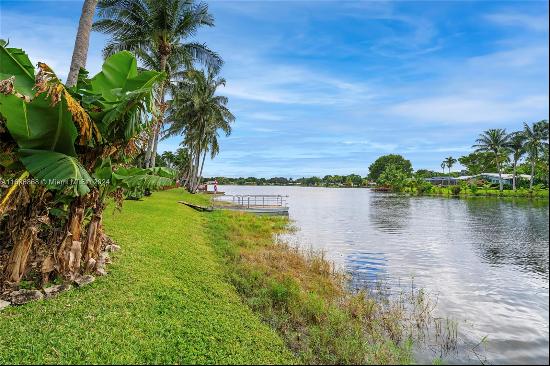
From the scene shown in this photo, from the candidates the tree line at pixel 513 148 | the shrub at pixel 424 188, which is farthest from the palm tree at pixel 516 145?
the shrub at pixel 424 188

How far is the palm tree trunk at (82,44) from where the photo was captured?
8.41m

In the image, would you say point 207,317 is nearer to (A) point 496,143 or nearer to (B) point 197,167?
(B) point 197,167

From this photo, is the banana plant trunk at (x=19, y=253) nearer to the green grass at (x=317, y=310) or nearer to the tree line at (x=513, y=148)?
the green grass at (x=317, y=310)

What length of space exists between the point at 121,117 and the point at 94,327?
3.71 m

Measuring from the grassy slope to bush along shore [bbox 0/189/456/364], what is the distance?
1 cm

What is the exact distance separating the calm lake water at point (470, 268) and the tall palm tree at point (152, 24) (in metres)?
14.4

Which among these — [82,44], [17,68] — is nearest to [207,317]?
[17,68]

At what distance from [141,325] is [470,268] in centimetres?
1171

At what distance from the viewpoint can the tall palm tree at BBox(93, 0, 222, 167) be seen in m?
22.4

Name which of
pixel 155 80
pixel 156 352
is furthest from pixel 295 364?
pixel 155 80

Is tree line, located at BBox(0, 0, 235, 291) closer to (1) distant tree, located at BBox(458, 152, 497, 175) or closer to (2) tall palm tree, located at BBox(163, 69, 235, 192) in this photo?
(2) tall palm tree, located at BBox(163, 69, 235, 192)

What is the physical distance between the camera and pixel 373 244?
1778 centimetres

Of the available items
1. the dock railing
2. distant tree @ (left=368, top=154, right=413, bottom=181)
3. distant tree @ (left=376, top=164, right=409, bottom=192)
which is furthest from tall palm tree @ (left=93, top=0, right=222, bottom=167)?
distant tree @ (left=368, top=154, right=413, bottom=181)

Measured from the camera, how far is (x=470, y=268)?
12.6m
